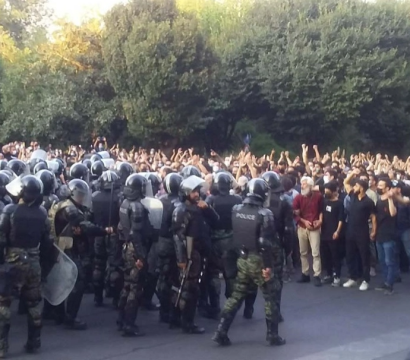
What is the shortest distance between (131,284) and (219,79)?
26.9 m

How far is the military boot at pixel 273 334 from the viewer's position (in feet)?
29.9

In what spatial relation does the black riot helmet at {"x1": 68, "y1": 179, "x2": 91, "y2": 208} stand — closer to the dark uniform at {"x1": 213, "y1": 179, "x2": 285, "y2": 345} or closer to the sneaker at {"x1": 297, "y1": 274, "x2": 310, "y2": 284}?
the dark uniform at {"x1": 213, "y1": 179, "x2": 285, "y2": 345}

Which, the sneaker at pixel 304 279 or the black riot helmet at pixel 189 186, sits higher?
the black riot helmet at pixel 189 186

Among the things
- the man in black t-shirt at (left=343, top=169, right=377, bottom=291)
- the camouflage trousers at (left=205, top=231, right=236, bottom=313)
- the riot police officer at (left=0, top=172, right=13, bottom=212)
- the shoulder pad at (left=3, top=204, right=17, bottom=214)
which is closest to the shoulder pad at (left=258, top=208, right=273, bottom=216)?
the camouflage trousers at (left=205, top=231, right=236, bottom=313)

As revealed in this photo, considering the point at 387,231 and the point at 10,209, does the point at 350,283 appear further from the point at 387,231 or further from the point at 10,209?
the point at 10,209

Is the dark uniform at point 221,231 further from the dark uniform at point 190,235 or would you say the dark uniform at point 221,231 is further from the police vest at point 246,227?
the police vest at point 246,227

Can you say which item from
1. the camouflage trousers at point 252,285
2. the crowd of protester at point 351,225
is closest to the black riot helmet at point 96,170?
the crowd of protester at point 351,225

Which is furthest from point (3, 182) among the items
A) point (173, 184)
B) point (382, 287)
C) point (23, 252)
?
point (382, 287)

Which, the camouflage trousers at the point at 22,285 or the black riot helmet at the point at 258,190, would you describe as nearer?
the camouflage trousers at the point at 22,285

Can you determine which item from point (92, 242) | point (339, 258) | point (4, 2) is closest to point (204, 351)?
point (92, 242)

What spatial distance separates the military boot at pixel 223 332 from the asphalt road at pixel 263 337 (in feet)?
0.34

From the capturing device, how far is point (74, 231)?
9797 mm

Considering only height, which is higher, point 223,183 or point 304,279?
point 223,183

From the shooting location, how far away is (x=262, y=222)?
8.91 metres
